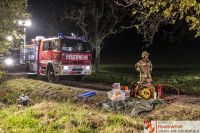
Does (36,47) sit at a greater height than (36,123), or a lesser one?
greater

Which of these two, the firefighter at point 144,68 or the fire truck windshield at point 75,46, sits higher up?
the fire truck windshield at point 75,46

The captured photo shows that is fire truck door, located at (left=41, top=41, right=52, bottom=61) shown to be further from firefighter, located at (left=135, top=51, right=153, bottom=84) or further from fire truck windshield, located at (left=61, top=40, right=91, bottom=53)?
firefighter, located at (left=135, top=51, right=153, bottom=84)

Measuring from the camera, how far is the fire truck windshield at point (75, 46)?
20.8 meters

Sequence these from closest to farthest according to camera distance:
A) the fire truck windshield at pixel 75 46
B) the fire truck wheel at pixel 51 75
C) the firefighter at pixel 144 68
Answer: the firefighter at pixel 144 68 < the fire truck windshield at pixel 75 46 < the fire truck wheel at pixel 51 75

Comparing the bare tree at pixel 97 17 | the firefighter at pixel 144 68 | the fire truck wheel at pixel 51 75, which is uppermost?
the bare tree at pixel 97 17

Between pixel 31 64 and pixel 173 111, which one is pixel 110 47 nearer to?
pixel 31 64

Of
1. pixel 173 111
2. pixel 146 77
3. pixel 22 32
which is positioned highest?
pixel 22 32

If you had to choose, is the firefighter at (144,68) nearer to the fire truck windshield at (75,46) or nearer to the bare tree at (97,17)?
the fire truck windshield at (75,46)

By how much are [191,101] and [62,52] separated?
8.63m

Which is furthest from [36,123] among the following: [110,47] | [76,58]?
[110,47]

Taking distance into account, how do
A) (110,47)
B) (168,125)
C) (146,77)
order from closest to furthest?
(168,125) → (146,77) → (110,47)

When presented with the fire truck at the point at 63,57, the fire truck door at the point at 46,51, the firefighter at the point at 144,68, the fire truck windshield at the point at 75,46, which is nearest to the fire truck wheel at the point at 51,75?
the fire truck at the point at 63,57

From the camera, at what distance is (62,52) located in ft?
68.1

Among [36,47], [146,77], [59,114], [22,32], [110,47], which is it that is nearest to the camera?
[59,114]
